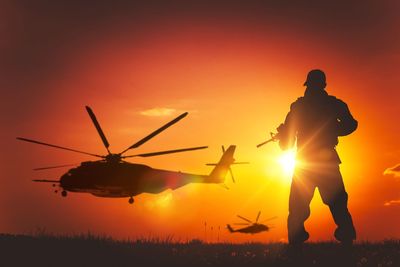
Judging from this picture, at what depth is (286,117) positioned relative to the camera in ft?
43.1

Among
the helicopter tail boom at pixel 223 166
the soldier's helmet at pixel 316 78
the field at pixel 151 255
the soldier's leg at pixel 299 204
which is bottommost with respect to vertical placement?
the field at pixel 151 255

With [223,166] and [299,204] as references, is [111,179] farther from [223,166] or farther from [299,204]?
[223,166]

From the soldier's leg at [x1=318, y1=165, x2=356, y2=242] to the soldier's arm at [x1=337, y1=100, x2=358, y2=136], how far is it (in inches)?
37.1

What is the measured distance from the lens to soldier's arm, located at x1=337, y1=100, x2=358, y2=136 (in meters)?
12.3

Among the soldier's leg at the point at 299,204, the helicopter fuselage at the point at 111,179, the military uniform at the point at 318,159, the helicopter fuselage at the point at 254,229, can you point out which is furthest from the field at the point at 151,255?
the helicopter fuselage at the point at 254,229

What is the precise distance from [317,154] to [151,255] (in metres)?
4.81

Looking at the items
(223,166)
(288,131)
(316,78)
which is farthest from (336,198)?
(223,166)

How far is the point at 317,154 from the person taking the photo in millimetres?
12188

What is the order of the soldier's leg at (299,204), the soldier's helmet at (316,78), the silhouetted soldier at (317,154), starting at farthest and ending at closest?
1. the soldier's helmet at (316,78)
2. the soldier's leg at (299,204)
3. the silhouetted soldier at (317,154)

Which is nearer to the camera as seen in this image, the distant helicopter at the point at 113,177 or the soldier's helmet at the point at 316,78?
the soldier's helmet at the point at 316,78

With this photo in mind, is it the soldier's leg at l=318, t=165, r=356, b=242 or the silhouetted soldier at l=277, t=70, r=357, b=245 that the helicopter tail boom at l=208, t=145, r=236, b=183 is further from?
the soldier's leg at l=318, t=165, r=356, b=242

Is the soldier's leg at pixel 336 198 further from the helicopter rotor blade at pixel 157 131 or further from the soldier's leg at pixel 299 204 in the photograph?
the helicopter rotor blade at pixel 157 131

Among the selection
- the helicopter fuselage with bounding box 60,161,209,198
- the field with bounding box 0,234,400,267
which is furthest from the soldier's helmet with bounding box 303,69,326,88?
the helicopter fuselage with bounding box 60,161,209,198

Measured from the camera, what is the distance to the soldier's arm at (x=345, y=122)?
12336mm
